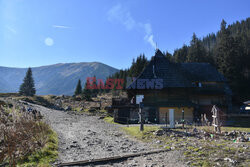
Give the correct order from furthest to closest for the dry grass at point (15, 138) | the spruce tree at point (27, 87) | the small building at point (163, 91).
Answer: the spruce tree at point (27, 87)
the small building at point (163, 91)
the dry grass at point (15, 138)

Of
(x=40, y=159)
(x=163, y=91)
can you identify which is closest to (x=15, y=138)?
(x=40, y=159)

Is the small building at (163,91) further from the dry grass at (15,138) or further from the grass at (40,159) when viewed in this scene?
the dry grass at (15,138)

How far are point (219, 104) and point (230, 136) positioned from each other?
67.9 ft

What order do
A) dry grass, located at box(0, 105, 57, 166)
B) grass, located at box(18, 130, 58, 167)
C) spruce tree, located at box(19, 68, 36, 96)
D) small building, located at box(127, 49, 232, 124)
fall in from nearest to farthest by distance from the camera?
dry grass, located at box(0, 105, 57, 166) < grass, located at box(18, 130, 58, 167) < small building, located at box(127, 49, 232, 124) < spruce tree, located at box(19, 68, 36, 96)

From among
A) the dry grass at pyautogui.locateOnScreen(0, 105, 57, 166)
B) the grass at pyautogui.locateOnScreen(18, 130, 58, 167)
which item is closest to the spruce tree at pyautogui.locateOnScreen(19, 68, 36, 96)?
the dry grass at pyautogui.locateOnScreen(0, 105, 57, 166)

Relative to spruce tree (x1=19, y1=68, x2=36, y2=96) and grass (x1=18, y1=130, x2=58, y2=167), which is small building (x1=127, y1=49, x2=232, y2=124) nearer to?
grass (x1=18, y1=130, x2=58, y2=167)

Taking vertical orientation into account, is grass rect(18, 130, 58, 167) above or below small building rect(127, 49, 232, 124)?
below

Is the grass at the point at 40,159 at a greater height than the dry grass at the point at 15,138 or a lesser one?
lesser

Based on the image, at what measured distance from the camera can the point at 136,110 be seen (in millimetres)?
26688

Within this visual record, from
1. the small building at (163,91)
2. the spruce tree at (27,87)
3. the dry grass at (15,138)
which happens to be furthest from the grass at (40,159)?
the spruce tree at (27,87)

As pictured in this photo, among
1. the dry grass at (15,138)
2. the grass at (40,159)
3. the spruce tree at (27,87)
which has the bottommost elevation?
the grass at (40,159)

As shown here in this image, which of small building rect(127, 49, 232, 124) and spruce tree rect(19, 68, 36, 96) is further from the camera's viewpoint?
spruce tree rect(19, 68, 36, 96)

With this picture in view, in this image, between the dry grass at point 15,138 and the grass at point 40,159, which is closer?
the dry grass at point 15,138

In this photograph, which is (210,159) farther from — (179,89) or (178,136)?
(179,89)
